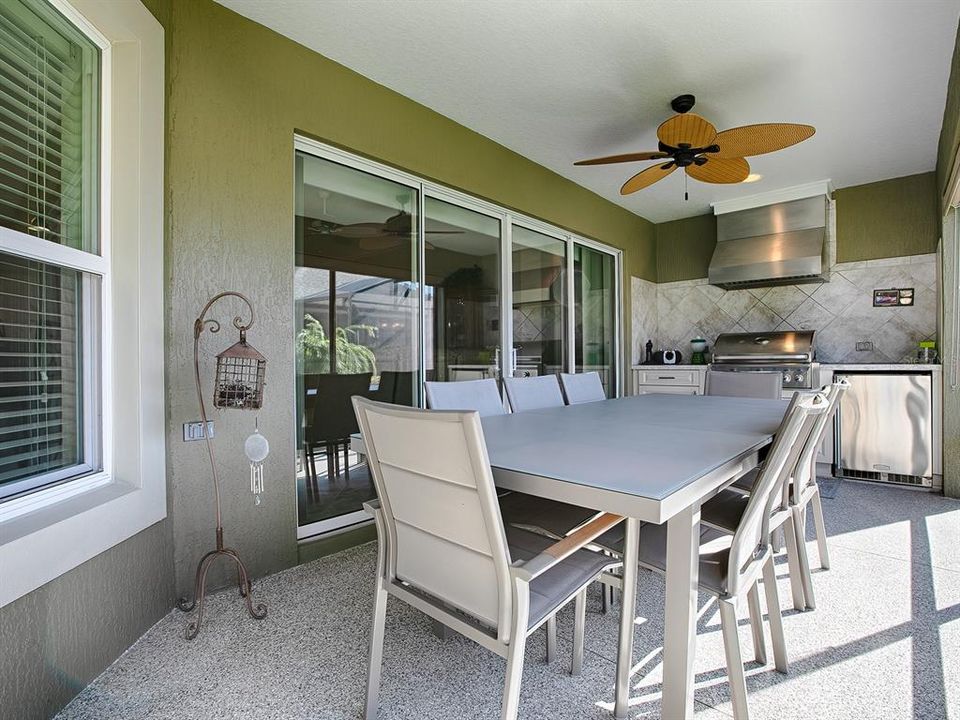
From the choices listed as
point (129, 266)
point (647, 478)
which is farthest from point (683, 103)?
point (129, 266)

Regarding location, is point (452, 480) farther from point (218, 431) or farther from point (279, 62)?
point (279, 62)

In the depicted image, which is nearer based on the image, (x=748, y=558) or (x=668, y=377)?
(x=748, y=558)

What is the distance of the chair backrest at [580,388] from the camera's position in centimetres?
291

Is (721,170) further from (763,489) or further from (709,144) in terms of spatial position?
(763,489)

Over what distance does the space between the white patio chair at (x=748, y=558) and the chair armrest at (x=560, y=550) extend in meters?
0.29

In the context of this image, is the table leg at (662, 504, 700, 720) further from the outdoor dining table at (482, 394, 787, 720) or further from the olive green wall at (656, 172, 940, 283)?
the olive green wall at (656, 172, 940, 283)

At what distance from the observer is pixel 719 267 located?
4656 millimetres

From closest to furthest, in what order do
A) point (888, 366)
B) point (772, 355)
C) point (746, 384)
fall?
point (746, 384) → point (888, 366) → point (772, 355)

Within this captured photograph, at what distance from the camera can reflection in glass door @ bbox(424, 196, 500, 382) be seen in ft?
10.2

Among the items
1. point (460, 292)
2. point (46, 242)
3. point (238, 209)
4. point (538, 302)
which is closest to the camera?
point (46, 242)

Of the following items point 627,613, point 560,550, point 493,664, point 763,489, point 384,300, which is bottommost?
point 493,664

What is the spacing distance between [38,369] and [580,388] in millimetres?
2557

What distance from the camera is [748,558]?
1.32 metres

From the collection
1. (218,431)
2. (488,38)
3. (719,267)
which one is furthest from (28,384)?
(719,267)
